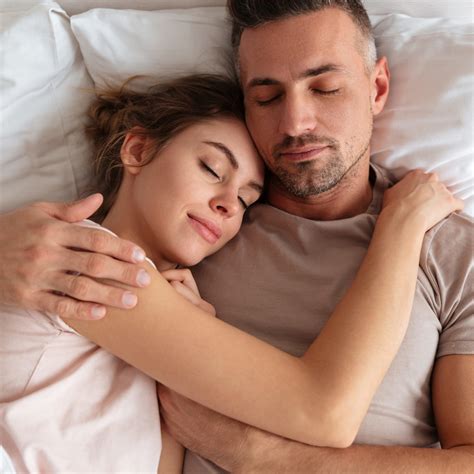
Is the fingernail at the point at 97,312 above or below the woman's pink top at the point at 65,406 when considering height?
above

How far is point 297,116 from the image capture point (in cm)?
153

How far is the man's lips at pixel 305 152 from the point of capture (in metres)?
1.56

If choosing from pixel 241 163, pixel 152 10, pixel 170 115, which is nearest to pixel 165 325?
pixel 241 163

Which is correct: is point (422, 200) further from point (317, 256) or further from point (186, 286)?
point (186, 286)

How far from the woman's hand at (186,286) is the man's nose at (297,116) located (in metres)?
0.42

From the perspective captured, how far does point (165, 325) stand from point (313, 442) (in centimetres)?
37

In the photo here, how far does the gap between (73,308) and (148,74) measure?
0.85 metres

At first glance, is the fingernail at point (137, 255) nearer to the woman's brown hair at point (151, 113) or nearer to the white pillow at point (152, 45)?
the woman's brown hair at point (151, 113)

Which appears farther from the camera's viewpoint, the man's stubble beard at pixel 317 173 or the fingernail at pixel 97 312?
the man's stubble beard at pixel 317 173

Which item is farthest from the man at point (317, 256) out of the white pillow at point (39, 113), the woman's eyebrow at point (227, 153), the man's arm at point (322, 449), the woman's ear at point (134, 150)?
the white pillow at point (39, 113)

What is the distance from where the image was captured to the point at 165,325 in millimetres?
1188

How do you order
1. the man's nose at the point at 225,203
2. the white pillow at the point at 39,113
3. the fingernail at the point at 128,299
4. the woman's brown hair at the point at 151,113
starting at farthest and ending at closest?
the white pillow at the point at 39,113, the woman's brown hair at the point at 151,113, the man's nose at the point at 225,203, the fingernail at the point at 128,299

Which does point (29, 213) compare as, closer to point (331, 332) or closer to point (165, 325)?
point (165, 325)

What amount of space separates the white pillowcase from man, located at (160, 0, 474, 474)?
7 cm
